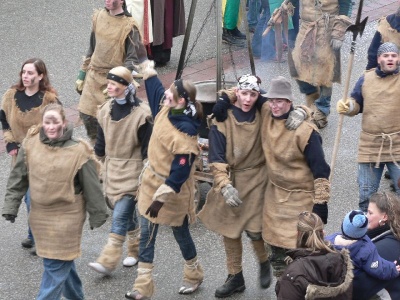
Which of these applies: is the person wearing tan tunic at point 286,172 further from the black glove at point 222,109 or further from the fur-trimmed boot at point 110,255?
the fur-trimmed boot at point 110,255

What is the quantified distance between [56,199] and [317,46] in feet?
14.5

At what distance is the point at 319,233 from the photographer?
5.57m

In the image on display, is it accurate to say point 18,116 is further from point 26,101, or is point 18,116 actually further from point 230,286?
point 230,286

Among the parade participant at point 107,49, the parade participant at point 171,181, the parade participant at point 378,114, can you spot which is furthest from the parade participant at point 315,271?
the parade participant at point 107,49

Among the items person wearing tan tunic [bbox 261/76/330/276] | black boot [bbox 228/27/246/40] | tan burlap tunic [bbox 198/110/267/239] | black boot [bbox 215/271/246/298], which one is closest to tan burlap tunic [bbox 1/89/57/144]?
tan burlap tunic [bbox 198/110/267/239]

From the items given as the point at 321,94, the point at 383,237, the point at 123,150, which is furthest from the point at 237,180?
the point at 321,94

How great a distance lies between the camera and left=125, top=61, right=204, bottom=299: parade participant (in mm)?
6758

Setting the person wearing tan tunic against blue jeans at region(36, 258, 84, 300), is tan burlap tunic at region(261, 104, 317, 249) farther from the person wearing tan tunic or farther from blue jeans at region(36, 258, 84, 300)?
blue jeans at region(36, 258, 84, 300)

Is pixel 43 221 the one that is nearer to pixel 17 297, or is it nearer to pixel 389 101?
pixel 17 297

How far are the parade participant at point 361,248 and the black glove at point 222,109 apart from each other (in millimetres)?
1514

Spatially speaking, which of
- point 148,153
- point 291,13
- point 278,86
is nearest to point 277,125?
point 278,86

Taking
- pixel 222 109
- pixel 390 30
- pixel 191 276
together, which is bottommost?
pixel 191 276

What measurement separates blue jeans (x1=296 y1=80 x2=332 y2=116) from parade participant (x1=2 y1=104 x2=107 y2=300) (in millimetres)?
4247

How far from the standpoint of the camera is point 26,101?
7.64m
